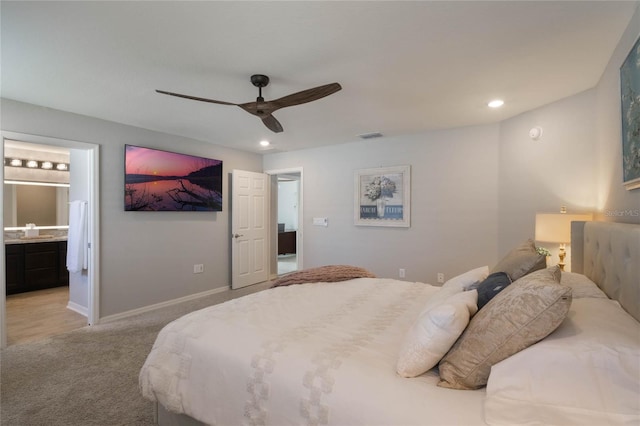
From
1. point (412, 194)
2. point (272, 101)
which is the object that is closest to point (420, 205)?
point (412, 194)

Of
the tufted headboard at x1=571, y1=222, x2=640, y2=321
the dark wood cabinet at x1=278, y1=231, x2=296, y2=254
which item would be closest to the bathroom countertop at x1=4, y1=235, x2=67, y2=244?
the dark wood cabinet at x1=278, y1=231, x2=296, y2=254

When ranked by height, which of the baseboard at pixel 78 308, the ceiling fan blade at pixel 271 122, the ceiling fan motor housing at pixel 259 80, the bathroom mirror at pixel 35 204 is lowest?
the baseboard at pixel 78 308

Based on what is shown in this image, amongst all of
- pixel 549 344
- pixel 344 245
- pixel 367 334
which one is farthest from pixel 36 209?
pixel 549 344

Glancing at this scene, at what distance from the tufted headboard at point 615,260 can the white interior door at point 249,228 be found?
14.3 feet

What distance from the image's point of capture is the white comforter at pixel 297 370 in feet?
3.60

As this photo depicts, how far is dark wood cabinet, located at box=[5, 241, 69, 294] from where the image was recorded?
4.60 metres

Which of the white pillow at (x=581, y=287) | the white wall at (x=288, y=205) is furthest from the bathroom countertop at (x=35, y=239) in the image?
the white pillow at (x=581, y=287)

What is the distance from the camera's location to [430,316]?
1251 millimetres

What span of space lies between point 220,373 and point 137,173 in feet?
10.8

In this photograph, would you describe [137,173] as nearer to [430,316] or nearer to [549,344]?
[430,316]

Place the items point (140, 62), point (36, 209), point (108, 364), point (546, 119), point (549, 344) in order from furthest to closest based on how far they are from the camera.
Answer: point (36, 209) < point (546, 119) < point (108, 364) < point (140, 62) < point (549, 344)

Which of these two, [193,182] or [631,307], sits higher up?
[193,182]

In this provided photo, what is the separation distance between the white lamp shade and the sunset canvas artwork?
422 cm

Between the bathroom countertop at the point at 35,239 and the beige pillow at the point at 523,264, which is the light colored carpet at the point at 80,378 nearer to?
the beige pillow at the point at 523,264
